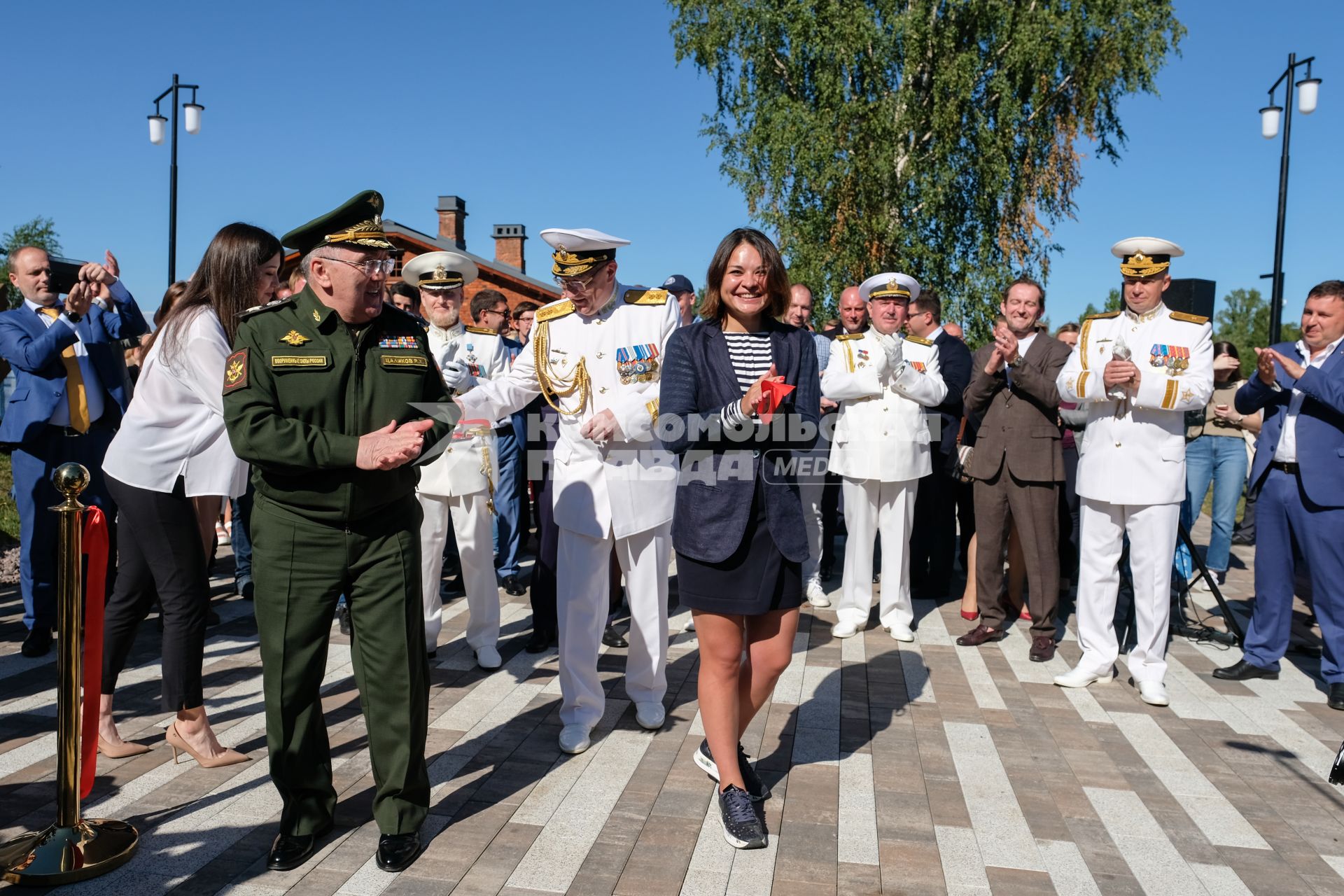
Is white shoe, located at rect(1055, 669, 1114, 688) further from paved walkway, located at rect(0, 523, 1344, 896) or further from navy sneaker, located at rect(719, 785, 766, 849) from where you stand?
navy sneaker, located at rect(719, 785, 766, 849)

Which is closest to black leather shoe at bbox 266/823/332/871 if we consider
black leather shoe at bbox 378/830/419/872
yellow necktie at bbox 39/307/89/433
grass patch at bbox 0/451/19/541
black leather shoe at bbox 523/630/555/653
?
black leather shoe at bbox 378/830/419/872

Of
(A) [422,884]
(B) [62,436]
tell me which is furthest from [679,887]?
(B) [62,436]

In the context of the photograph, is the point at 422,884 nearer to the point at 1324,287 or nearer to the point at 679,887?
the point at 679,887

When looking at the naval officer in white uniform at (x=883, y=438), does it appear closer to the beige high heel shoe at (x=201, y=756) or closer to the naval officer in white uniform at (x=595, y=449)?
the naval officer in white uniform at (x=595, y=449)

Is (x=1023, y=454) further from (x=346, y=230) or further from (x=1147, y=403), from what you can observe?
(x=346, y=230)

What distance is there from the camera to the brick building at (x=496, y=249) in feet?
84.5

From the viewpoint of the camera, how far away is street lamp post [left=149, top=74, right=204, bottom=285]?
1477 centimetres

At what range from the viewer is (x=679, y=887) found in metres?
3.10

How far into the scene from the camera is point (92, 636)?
3.40 m

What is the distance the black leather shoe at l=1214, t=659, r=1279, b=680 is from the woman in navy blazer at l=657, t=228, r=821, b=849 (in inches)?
132

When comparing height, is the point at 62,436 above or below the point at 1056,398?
below

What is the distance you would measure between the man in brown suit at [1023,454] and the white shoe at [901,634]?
0.32 meters

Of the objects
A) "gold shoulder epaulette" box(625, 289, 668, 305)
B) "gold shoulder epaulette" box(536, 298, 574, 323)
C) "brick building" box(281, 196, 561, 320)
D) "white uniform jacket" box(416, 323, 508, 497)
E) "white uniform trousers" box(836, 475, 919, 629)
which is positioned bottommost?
"white uniform trousers" box(836, 475, 919, 629)

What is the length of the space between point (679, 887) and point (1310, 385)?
14.0ft
